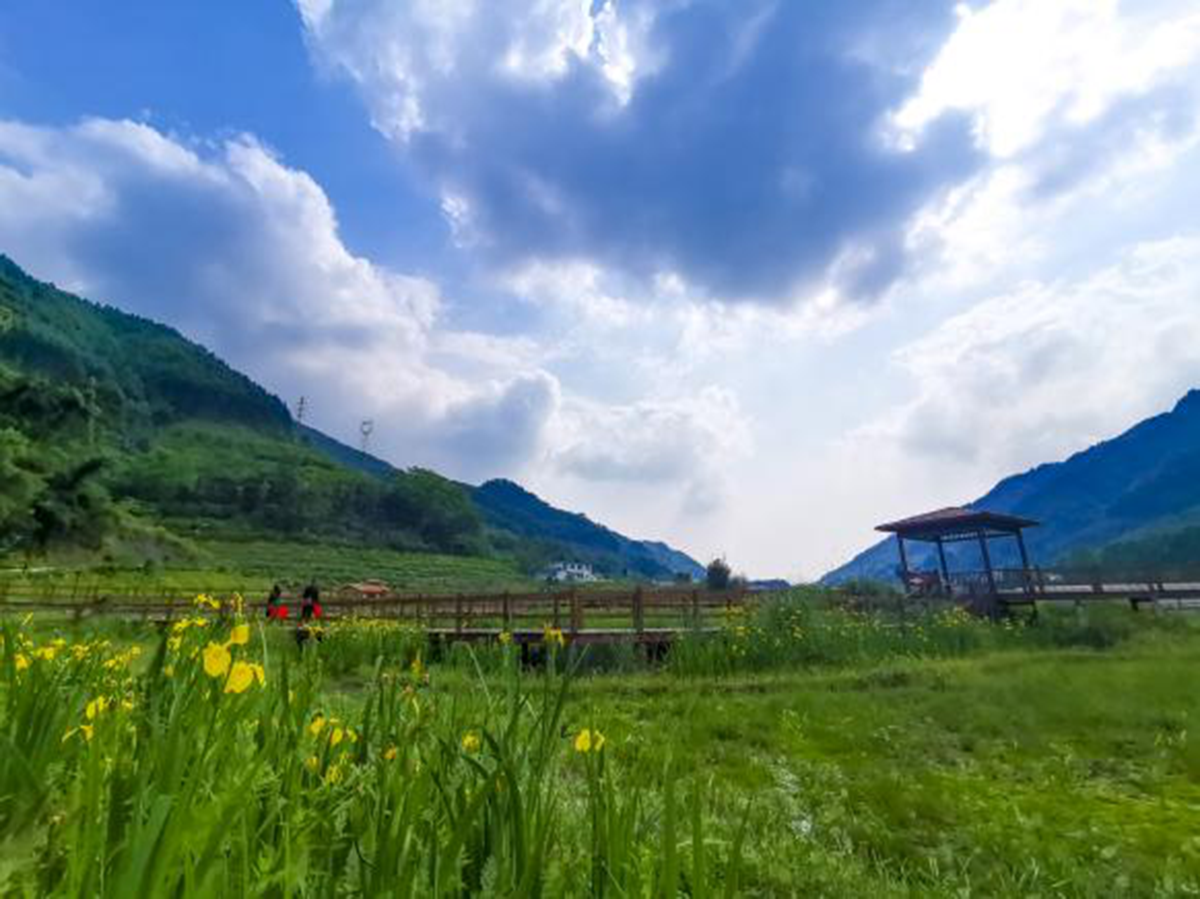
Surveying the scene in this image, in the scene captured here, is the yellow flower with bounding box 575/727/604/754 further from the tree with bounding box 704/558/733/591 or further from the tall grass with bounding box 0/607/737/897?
the tree with bounding box 704/558/733/591

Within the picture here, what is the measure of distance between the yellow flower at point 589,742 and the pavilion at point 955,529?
2898cm

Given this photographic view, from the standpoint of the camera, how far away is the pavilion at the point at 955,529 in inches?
1141

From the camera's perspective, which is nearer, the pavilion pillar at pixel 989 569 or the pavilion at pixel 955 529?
the pavilion pillar at pixel 989 569

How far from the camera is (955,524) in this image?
29.6m

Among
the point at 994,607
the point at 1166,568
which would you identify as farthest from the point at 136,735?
the point at 1166,568

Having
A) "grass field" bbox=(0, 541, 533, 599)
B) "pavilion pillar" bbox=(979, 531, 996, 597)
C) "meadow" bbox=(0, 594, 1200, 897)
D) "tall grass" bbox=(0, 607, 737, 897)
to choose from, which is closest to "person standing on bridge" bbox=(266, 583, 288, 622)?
"meadow" bbox=(0, 594, 1200, 897)

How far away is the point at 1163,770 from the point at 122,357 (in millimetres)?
235481

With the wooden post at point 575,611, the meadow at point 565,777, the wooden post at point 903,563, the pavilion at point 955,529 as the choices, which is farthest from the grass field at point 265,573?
the pavilion at point 955,529

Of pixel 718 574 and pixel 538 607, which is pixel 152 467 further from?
pixel 538 607

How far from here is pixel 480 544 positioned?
447ft

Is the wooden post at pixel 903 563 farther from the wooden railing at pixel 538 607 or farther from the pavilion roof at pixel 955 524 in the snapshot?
the wooden railing at pixel 538 607

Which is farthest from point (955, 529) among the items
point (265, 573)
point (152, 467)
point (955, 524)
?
point (152, 467)

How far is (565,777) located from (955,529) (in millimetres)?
29796

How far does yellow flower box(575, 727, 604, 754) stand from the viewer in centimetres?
226
